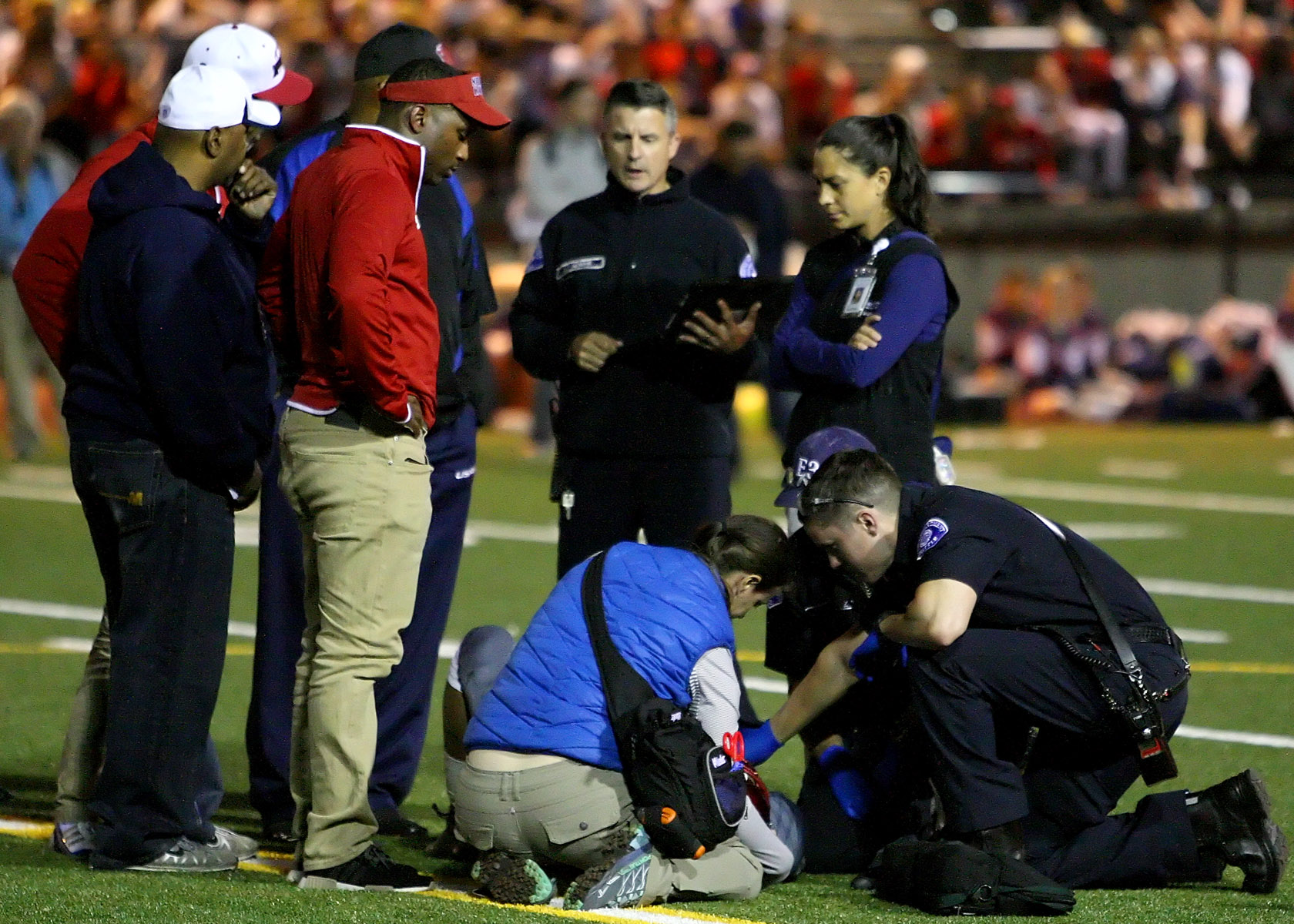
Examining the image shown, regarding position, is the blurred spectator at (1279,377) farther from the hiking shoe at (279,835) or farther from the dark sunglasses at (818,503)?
the hiking shoe at (279,835)

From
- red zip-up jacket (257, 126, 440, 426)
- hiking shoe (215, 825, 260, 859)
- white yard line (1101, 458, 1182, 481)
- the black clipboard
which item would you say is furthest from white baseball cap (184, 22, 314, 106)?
white yard line (1101, 458, 1182, 481)

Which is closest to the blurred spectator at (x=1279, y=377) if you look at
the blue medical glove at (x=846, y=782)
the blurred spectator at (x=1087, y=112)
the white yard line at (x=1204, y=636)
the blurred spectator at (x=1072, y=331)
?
the blurred spectator at (x=1072, y=331)

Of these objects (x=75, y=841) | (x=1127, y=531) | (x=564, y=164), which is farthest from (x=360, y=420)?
(x=564, y=164)

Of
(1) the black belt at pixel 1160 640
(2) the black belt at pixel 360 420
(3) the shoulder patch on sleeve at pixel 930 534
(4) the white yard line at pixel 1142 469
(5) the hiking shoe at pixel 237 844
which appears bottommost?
(5) the hiking shoe at pixel 237 844

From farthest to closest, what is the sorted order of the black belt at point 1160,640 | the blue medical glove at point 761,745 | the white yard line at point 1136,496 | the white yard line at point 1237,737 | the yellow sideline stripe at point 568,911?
the white yard line at point 1136,496 → the white yard line at point 1237,737 → the blue medical glove at point 761,745 → the black belt at point 1160,640 → the yellow sideline stripe at point 568,911

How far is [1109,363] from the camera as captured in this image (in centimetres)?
1775

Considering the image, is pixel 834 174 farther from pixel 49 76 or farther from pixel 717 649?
pixel 49 76

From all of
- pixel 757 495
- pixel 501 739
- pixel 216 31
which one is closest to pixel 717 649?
pixel 501 739

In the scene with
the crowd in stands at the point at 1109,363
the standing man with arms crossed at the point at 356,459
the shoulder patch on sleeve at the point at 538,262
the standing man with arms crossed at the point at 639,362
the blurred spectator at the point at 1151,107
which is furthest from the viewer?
the blurred spectator at the point at 1151,107

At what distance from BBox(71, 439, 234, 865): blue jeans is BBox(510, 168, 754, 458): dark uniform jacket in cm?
150

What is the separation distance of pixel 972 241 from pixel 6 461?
9375 millimetres

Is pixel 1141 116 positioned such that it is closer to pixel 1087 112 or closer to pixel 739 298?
pixel 1087 112

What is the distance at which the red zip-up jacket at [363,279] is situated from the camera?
15.2ft

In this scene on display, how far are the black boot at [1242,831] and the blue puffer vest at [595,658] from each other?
1.29 m
